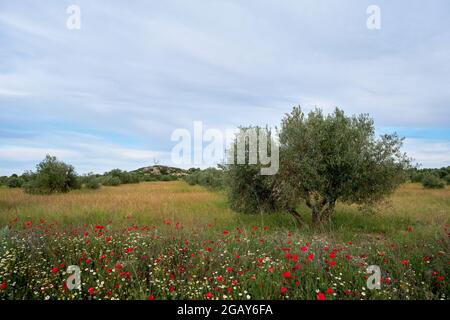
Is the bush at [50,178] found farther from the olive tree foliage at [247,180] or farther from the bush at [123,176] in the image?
the olive tree foliage at [247,180]

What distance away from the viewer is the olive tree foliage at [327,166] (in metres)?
9.95

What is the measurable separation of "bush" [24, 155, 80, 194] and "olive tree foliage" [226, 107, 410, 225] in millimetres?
22794

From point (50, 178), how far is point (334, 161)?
27333mm

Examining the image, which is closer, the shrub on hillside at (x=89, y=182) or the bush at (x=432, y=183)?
the bush at (x=432, y=183)

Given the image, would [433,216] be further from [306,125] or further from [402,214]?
[306,125]

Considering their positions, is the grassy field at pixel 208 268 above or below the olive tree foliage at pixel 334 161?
below

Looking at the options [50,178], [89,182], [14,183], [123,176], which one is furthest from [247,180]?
[123,176]

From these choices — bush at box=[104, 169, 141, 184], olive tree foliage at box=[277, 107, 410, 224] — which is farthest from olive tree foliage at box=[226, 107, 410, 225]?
bush at box=[104, 169, 141, 184]

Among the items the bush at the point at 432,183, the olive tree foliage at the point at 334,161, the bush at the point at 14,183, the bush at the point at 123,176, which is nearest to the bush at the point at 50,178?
the bush at the point at 14,183

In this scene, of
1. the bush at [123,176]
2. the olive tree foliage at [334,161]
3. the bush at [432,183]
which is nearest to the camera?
the olive tree foliage at [334,161]

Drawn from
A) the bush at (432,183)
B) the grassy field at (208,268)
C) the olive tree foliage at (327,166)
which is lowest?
the grassy field at (208,268)
